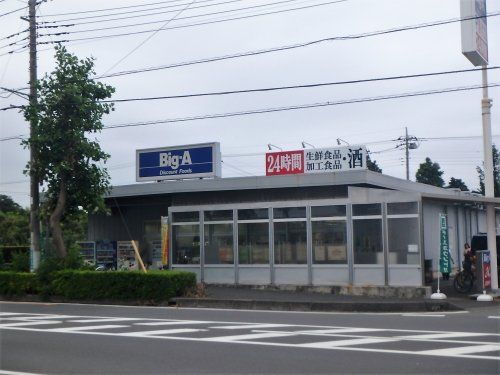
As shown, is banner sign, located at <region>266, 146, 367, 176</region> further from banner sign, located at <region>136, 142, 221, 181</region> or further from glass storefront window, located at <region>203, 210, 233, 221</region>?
glass storefront window, located at <region>203, 210, 233, 221</region>

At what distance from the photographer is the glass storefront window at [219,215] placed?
26.6 metres

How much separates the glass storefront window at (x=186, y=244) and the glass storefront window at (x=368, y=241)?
266 inches

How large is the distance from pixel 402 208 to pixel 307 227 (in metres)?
3.61

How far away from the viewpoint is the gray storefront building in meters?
22.8

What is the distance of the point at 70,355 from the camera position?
1170cm

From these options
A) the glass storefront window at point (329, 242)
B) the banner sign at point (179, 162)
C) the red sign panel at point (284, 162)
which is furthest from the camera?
the banner sign at point (179, 162)

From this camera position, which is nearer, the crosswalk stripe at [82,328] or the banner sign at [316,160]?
the crosswalk stripe at [82,328]

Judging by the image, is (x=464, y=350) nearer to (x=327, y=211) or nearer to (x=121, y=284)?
(x=327, y=211)

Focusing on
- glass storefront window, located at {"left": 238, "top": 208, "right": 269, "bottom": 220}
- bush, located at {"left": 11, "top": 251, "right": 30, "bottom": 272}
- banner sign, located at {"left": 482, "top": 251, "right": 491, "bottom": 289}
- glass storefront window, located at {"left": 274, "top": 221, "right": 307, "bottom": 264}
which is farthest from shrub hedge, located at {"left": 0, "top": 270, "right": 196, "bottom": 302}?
banner sign, located at {"left": 482, "top": 251, "right": 491, "bottom": 289}

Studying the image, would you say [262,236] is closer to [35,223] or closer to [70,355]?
[35,223]

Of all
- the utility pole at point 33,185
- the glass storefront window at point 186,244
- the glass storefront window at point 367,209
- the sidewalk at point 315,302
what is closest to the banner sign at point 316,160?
the glass storefront window at point 367,209

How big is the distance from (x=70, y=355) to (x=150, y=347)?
1476mm

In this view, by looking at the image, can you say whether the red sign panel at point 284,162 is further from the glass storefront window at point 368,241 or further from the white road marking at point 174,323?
the white road marking at point 174,323

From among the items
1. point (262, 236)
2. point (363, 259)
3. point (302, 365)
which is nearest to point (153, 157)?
point (262, 236)
